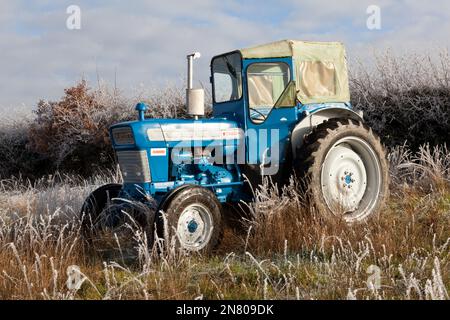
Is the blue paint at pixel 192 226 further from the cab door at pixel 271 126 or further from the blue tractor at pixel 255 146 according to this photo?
the cab door at pixel 271 126

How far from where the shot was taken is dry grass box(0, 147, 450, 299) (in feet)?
12.5

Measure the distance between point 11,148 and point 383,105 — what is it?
9.92 meters

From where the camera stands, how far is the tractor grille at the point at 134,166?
18.2 feet

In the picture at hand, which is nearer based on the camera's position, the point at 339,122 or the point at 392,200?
the point at 339,122

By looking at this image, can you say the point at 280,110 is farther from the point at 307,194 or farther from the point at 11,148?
the point at 11,148

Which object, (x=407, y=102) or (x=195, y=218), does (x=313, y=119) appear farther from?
(x=407, y=102)

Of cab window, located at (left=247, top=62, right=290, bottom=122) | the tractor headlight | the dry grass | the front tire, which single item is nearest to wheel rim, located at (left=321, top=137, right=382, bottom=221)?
the dry grass

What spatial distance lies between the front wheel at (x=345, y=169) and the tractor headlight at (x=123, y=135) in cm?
176

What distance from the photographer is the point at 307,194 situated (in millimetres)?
5488

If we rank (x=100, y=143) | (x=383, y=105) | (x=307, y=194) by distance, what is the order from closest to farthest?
(x=307, y=194) → (x=383, y=105) → (x=100, y=143)

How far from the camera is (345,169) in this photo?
6.10m

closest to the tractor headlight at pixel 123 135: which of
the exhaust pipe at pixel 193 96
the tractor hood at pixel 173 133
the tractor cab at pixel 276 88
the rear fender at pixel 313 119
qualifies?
the tractor hood at pixel 173 133

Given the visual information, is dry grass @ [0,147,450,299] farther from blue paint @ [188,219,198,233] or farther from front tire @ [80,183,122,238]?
front tire @ [80,183,122,238]
